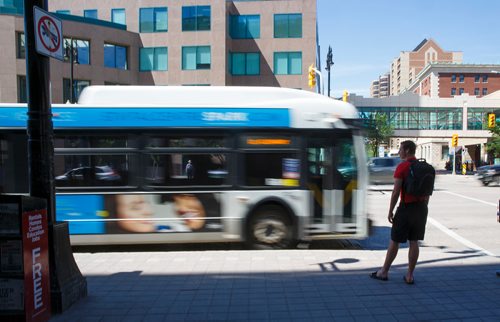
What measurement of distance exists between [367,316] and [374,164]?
74.0 feet

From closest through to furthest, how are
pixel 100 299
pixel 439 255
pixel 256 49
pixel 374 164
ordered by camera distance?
pixel 100 299 → pixel 439 255 → pixel 374 164 → pixel 256 49

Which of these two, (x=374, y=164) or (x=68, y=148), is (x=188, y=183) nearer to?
(x=68, y=148)

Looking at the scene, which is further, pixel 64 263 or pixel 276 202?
pixel 276 202

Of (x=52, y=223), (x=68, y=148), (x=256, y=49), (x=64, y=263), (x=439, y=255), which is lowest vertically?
(x=439, y=255)

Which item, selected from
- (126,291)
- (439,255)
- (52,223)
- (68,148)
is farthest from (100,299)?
(439,255)

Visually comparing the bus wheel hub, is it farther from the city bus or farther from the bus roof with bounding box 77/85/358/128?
the bus roof with bounding box 77/85/358/128

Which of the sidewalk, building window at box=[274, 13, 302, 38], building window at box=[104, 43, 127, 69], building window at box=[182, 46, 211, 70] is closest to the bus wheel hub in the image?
the sidewalk

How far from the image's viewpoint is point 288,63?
124 ft

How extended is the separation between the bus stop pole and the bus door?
463 centimetres

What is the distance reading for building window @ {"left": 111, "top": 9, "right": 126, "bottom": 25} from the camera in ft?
125

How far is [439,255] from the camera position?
24.1 feet

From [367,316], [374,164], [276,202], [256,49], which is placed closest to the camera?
[367,316]

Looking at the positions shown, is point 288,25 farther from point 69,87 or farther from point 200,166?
point 200,166

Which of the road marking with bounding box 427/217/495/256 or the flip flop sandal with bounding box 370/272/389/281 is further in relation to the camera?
the road marking with bounding box 427/217/495/256
